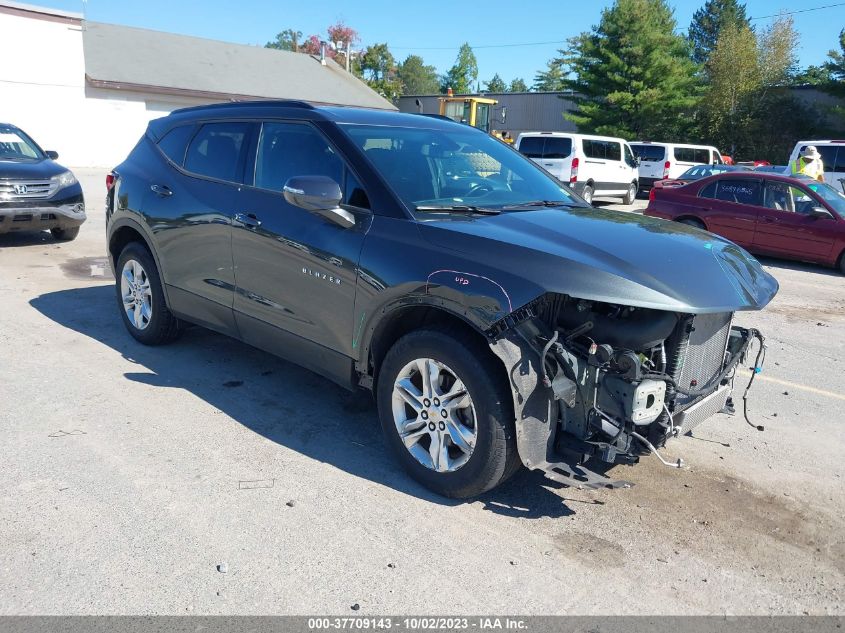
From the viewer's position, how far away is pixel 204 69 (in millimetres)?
34000

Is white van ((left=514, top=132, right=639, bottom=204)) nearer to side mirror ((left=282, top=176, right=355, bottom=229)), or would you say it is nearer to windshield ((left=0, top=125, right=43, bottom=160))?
windshield ((left=0, top=125, right=43, bottom=160))

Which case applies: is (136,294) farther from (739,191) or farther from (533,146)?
(533,146)

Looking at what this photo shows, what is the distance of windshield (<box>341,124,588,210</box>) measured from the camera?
4117mm

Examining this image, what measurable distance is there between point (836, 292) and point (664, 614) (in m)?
8.60

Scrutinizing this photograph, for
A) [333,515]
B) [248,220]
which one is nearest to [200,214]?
[248,220]

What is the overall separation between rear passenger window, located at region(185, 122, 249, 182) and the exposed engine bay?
100 inches

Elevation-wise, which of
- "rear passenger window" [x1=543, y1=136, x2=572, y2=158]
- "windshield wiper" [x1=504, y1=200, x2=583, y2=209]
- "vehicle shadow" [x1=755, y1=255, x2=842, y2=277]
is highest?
"rear passenger window" [x1=543, y1=136, x2=572, y2=158]

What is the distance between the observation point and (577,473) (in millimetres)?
3377

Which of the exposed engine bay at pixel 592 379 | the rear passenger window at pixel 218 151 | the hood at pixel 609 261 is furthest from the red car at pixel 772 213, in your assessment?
the rear passenger window at pixel 218 151

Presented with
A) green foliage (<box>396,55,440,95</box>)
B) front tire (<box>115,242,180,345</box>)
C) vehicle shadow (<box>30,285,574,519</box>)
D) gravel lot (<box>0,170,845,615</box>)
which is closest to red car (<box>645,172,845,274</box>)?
gravel lot (<box>0,170,845,615</box>)

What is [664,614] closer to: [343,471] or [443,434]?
[443,434]

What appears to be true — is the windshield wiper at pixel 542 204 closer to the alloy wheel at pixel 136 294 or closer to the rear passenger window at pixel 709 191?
the alloy wheel at pixel 136 294

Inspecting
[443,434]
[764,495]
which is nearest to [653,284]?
[443,434]

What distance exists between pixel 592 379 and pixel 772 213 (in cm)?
1001
